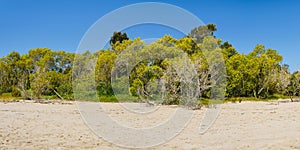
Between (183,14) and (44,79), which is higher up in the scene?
(183,14)

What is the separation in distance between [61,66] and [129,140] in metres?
31.5

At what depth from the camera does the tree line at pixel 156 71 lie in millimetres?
21578

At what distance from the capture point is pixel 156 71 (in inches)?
988

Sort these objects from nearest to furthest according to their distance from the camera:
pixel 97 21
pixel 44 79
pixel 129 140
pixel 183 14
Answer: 1. pixel 129 140
2. pixel 97 21
3. pixel 183 14
4. pixel 44 79

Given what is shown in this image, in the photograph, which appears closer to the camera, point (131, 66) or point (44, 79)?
point (131, 66)

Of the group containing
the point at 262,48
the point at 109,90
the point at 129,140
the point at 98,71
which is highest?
the point at 262,48

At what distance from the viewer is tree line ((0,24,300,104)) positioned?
2158cm

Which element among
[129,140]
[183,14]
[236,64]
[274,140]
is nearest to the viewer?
[274,140]

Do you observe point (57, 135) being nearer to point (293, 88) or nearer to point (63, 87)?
point (63, 87)

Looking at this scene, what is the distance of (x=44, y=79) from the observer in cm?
2911

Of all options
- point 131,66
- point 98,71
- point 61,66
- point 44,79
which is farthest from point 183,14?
point 61,66

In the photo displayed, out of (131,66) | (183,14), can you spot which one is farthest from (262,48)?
(183,14)

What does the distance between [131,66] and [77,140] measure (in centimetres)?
1945

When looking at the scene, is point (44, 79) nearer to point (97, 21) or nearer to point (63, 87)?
point (63, 87)
